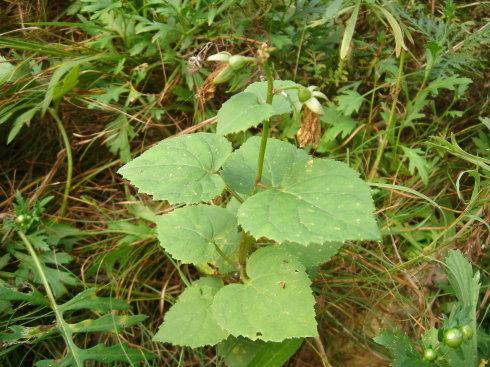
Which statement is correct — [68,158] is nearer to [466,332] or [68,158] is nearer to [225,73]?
[225,73]

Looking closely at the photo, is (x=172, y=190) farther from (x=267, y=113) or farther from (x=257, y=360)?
(x=257, y=360)

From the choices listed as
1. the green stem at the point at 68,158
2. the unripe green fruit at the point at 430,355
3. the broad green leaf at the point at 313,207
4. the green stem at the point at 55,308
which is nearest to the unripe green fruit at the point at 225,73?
the broad green leaf at the point at 313,207

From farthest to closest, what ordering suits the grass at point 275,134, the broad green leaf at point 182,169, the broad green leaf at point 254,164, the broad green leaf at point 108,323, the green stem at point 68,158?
the green stem at point 68,158 < the grass at point 275,134 < the broad green leaf at point 108,323 < the broad green leaf at point 254,164 < the broad green leaf at point 182,169

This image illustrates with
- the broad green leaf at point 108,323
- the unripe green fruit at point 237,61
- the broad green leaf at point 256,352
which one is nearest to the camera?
the unripe green fruit at point 237,61

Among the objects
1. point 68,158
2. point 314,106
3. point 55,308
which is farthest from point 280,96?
point 68,158

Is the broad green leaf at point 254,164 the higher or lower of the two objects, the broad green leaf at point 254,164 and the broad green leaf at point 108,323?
the higher

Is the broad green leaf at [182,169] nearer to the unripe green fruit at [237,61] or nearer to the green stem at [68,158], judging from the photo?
the unripe green fruit at [237,61]

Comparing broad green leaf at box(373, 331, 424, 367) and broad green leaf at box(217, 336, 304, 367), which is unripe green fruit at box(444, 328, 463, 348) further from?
broad green leaf at box(217, 336, 304, 367)
